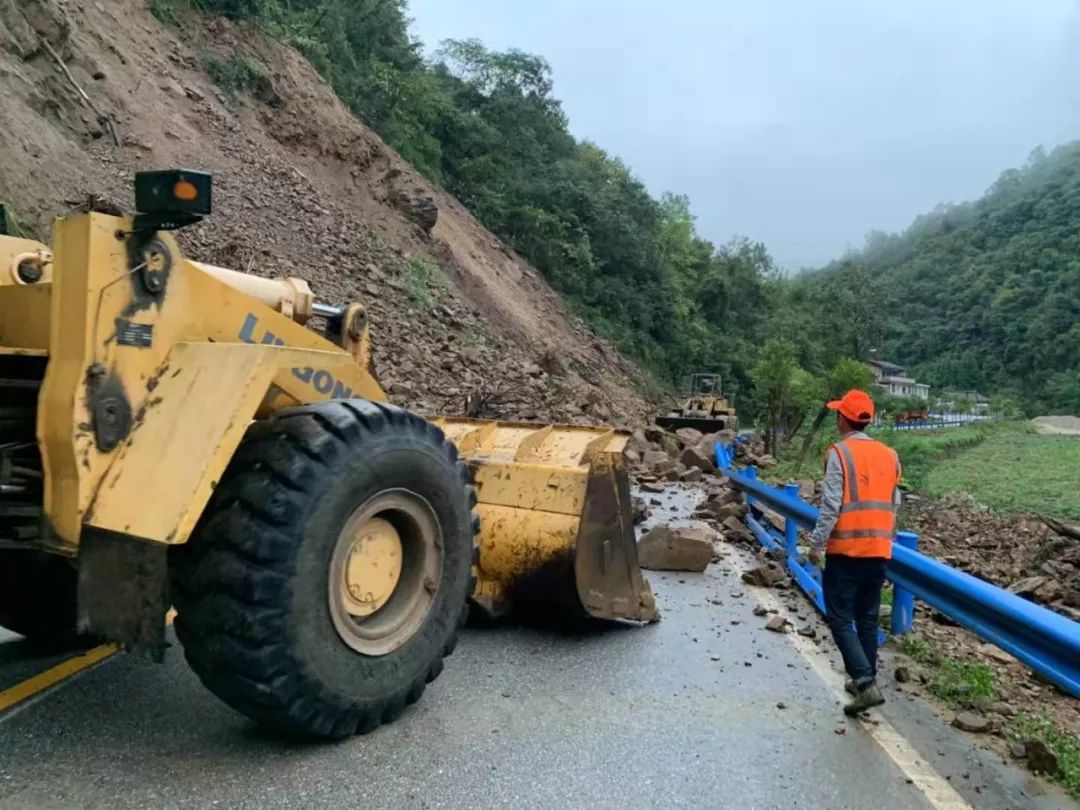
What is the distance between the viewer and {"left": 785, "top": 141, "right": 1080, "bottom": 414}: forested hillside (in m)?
89.3

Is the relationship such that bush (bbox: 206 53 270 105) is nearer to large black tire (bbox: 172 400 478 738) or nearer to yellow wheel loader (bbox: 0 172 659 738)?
yellow wheel loader (bbox: 0 172 659 738)

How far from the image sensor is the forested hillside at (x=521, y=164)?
28.3 metres

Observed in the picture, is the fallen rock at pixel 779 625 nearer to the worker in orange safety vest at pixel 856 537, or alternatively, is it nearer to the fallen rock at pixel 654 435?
the worker in orange safety vest at pixel 856 537

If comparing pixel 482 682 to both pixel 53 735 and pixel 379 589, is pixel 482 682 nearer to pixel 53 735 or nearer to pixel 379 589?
pixel 379 589

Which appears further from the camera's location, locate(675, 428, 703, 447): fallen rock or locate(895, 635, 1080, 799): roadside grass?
locate(675, 428, 703, 447): fallen rock

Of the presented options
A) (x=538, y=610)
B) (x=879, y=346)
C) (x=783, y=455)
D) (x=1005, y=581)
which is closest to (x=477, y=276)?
(x=783, y=455)

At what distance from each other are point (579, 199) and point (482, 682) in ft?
127

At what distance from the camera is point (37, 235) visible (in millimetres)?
11688

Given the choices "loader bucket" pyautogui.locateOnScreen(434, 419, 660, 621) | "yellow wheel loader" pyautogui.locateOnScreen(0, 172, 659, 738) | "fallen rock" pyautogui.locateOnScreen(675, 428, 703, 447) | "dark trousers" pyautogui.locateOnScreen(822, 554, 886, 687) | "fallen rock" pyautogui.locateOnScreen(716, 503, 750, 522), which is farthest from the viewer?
"fallen rock" pyautogui.locateOnScreen(675, 428, 703, 447)

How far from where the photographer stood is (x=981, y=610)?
13.7 ft

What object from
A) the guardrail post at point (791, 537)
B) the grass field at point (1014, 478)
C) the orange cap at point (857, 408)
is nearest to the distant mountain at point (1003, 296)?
the grass field at point (1014, 478)

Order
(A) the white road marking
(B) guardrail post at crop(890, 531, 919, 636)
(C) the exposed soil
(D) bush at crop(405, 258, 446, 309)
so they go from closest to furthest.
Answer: (A) the white road marking
(C) the exposed soil
(B) guardrail post at crop(890, 531, 919, 636)
(D) bush at crop(405, 258, 446, 309)

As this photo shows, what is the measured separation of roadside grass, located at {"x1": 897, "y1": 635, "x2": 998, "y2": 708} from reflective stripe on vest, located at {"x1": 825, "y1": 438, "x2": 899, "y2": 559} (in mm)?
808

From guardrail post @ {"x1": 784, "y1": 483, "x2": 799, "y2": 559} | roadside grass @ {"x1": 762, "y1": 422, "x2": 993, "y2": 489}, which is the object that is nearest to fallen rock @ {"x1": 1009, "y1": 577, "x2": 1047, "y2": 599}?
guardrail post @ {"x1": 784, "y1": 483, "x2": 799, "y2": 559}
